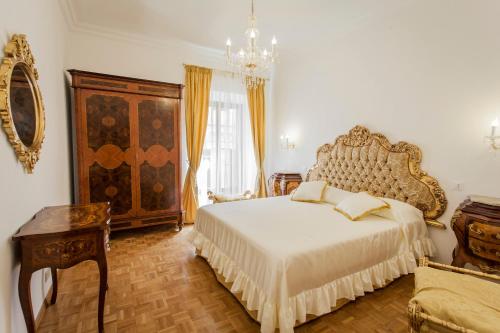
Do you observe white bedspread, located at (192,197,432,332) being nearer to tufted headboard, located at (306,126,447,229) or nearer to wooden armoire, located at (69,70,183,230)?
tufted headboard, located at (306,126,447,229)

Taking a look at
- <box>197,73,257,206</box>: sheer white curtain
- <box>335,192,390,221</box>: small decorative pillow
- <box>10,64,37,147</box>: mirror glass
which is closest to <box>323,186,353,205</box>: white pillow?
<box>335,192,390,221</box>: small decorative pillow

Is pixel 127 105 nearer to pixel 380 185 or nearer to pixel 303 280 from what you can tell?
pixel 303 280

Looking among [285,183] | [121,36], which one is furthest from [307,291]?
[121,36]

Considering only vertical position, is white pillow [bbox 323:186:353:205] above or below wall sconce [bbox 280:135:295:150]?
below

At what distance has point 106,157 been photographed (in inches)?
132

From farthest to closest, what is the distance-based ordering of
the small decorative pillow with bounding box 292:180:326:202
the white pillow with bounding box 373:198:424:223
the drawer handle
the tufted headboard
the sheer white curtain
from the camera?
1. the sheer white curtain
2. the small decorative pillow with bounding box 292:180:326:202
3. the tufted headboard
4. the white pillow with bounding box 373:198:424:223
5. the drawer handle

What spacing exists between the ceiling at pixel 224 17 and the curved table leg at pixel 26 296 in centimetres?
301

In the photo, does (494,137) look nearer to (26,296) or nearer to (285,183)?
(285,183)

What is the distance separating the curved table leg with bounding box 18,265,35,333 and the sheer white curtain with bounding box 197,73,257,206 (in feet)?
10.2

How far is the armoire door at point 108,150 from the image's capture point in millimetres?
3221

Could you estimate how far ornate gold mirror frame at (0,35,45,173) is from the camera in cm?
136

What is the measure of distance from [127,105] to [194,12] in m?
1.57

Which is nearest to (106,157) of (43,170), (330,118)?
(43,170)

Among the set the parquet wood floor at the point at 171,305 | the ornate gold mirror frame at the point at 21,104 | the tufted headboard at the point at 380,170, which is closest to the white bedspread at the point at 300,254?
the parquet wood floor at the point at 171,305
